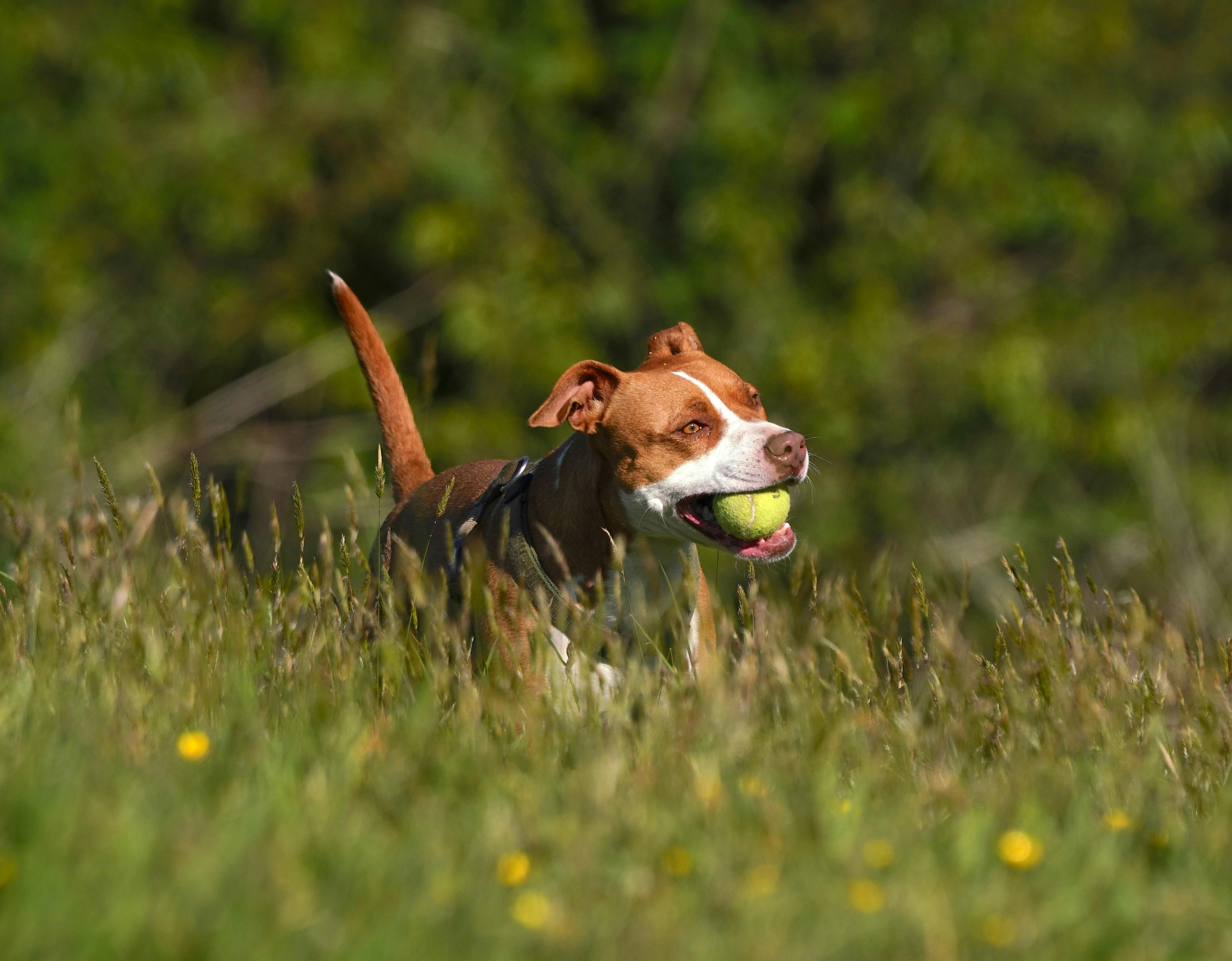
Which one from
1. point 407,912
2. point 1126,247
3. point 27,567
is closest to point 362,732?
point 407,912

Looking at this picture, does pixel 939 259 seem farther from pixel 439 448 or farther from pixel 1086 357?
pixel 439 448

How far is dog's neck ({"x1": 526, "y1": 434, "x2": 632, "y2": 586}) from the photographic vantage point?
402cm

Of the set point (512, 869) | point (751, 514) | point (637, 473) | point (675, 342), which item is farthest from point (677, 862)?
point (675, 342)

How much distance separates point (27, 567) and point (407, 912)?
5.14 feet

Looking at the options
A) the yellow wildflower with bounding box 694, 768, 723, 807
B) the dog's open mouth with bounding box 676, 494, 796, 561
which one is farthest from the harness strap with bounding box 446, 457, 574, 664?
the yellow wildflower with bounding box 694, 768, 723, 807

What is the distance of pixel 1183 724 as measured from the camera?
3.29 m

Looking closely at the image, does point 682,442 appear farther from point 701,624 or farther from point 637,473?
point 701,624

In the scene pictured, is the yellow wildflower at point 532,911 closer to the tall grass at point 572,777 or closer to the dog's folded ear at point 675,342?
the tall grass at point 572,777

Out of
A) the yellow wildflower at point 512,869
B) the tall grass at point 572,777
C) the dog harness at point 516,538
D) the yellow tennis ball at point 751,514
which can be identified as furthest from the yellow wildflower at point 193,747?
the yellow tennis ball at point 751,514

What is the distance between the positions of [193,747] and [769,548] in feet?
5.65

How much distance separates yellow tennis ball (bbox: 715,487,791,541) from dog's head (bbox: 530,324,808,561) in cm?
2

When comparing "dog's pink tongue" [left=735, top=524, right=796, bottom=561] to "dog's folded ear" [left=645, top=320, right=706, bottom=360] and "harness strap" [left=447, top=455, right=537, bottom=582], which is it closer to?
"harness strap" [left=447, top=455, right=537, bottom=582]

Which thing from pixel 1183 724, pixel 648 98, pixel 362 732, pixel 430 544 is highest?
pixel 362 732

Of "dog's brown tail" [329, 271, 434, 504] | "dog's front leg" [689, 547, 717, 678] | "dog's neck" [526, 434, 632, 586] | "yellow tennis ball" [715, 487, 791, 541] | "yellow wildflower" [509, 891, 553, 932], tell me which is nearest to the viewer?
"yellow wildflower" [509, 891, 553, 932]
